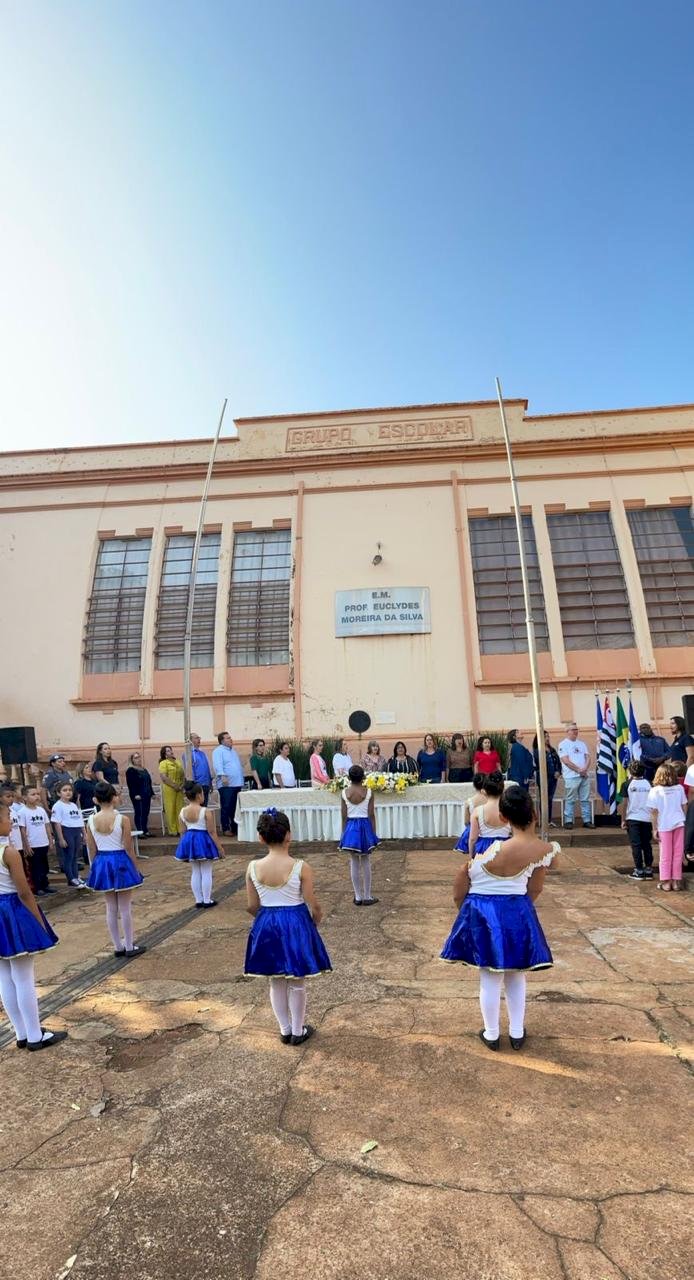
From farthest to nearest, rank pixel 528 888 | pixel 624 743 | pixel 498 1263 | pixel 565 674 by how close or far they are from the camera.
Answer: pixel 565 674 < pixel 624 743 < pixel 528 888 < pixel 498 1263

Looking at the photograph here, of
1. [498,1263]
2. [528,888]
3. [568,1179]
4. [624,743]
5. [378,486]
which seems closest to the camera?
[498,1263]

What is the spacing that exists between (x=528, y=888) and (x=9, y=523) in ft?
61.1

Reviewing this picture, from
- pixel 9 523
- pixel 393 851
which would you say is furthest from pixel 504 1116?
pixel 9 523

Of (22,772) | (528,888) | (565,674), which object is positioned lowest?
(528,888)

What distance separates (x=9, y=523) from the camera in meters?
18.6

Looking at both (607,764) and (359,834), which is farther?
(607,764)

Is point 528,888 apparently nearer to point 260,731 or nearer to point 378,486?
point 260,731

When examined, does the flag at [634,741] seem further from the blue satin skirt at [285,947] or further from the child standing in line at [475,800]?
the blue satin skirt at [285,947]

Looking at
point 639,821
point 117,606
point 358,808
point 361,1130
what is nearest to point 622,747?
point 639,821

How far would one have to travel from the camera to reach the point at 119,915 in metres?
6.38

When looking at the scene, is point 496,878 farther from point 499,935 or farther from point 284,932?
point 284,932

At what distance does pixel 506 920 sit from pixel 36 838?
7244mm

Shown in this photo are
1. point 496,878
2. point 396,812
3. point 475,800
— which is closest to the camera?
point 496,878

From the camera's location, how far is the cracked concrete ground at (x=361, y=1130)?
2.39 metres
